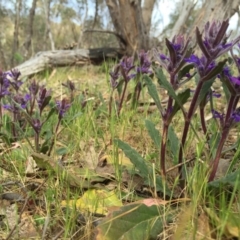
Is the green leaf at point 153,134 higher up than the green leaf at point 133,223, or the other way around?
the green leaf at point 153,134

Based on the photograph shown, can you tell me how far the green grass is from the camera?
1.10 metres

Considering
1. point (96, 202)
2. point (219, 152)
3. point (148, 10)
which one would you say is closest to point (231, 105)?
point (219, 152)

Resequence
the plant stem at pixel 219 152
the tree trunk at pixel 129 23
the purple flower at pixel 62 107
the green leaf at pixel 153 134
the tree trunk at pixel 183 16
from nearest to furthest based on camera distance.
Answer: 1. the plant stem at pixel 219 152
2. the green leaf at pixel 153 134
3. the purple flower at pixel 62 107
4. the tree trunk at pixel 129 23
5. the tree trunk at pixel 183 16

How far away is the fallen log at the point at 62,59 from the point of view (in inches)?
189

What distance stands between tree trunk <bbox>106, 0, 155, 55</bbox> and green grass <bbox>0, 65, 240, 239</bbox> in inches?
133

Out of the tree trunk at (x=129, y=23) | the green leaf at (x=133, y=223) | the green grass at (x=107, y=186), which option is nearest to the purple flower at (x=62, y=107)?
the green grass at (x=107, y=186)

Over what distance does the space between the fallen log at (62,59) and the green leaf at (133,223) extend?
381cm

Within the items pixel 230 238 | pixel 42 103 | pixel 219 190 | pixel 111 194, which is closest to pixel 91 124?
pixel 42 103

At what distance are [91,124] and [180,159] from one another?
2.80 ft

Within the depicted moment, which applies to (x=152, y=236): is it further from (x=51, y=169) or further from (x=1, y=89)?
(x=1, y=89)

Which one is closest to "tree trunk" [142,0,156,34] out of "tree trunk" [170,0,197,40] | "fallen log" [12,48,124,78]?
"tree trunk" [170,0,197,40]

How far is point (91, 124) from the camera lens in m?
2.10

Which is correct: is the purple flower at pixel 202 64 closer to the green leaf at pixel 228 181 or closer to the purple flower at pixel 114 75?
the green leaf at pixel 228 181

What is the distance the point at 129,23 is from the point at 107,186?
429cm
